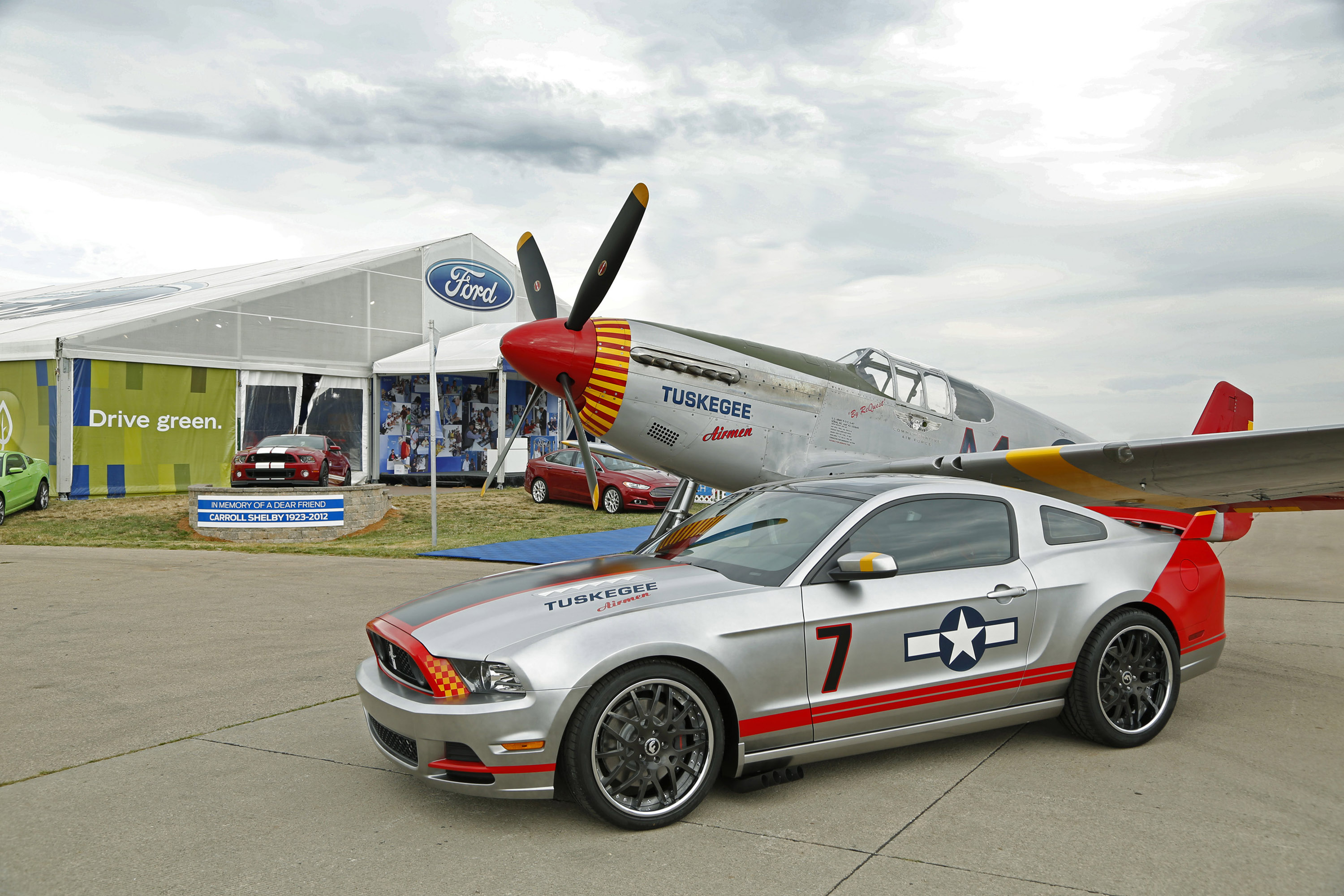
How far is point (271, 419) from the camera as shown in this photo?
23.5 metres

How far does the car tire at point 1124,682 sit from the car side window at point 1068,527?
1.32ft

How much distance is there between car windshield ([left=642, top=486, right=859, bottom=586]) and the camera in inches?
163

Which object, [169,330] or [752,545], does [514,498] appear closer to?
[169,330]

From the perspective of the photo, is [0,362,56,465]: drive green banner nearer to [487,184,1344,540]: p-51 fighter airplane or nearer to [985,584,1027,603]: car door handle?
[487,184,1344,540]: p-51 fighter airplane

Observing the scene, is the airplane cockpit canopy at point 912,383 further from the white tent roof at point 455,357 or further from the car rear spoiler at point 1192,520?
the white tent roof at point 455,357

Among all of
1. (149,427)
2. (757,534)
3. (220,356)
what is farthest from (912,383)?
(220,356)

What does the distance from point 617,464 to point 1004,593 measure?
53.0 ft

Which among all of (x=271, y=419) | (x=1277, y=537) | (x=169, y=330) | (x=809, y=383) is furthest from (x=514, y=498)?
(x=1277, y=537)

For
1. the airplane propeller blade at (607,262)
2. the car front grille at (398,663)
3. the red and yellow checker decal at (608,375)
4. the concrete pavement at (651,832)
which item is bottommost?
the concrete pavement at (651,832)

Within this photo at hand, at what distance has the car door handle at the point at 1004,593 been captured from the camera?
14.0ft

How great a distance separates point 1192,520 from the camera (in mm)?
5359

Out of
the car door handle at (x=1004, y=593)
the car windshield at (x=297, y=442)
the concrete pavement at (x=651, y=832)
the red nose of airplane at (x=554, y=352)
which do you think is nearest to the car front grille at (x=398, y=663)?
the concrete pavement at (x=651, y=832)

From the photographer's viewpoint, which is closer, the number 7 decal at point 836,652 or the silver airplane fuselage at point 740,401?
the number 7 decal at point 836,652

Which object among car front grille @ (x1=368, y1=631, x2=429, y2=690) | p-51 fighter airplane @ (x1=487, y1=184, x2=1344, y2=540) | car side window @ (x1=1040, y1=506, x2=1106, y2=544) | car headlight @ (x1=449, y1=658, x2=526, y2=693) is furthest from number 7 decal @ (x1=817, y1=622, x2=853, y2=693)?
p-51 fighter airplane @ (x1=487, y1=184, x2=1344, y2=540)
